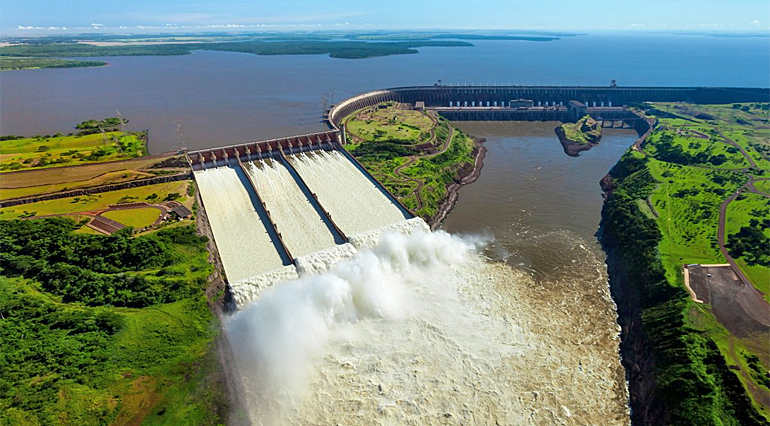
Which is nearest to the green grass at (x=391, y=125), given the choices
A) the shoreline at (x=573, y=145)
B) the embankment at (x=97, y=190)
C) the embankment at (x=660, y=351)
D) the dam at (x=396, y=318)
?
the dam at (x=396, y=318)

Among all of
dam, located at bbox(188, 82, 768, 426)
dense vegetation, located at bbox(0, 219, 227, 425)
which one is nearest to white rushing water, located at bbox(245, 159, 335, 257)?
dam, located at bbox(188, 82, 768, 426)

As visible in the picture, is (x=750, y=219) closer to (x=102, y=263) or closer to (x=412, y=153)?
(x=412, y=153)

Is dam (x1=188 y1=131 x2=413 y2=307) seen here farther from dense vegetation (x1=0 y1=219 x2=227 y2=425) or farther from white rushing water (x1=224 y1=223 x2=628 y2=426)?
dense vegetation (x1=0 y1=219 x2=227 y2=425)

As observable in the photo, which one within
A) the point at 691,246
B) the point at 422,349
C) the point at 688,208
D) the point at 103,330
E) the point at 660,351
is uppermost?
the point at 688,208

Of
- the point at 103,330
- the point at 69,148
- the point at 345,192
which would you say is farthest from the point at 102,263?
the point at 69,148

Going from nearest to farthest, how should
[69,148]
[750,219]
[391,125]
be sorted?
[750,219], [69,148], [391,125]

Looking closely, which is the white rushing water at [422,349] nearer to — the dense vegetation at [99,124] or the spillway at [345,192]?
the spillway at [345,192]

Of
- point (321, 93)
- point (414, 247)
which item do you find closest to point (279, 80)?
point (321, 93)
